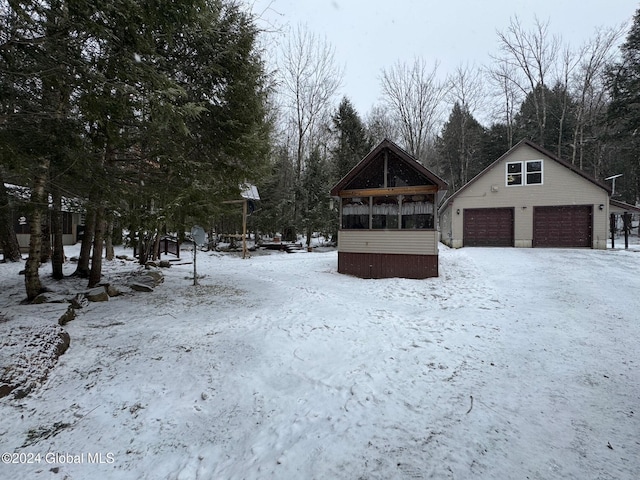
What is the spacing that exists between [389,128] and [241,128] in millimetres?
25873

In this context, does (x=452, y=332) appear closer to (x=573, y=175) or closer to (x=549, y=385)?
(x=549, y=385)

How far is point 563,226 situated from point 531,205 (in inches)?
71.1

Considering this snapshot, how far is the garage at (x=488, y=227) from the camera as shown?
16516 millimetres

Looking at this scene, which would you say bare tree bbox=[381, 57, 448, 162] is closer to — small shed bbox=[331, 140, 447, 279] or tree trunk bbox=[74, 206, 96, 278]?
small shed bbox=[331, 140, 447, 279]

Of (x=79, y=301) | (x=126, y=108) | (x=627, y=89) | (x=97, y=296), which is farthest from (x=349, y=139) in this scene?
(x=79, y=301)

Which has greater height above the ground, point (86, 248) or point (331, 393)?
point (86, 248)

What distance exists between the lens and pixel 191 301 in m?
6.89

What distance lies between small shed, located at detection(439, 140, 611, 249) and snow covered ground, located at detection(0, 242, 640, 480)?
33.4 feet

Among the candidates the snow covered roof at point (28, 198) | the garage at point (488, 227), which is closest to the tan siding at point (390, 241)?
the snow covered roof at point (28, 198)

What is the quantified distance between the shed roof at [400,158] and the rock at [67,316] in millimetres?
8457

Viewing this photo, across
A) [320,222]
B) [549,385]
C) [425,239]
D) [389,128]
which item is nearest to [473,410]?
[549,385]

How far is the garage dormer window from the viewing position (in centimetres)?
1578

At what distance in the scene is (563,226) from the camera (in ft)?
50.6

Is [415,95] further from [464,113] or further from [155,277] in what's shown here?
[155,277]
